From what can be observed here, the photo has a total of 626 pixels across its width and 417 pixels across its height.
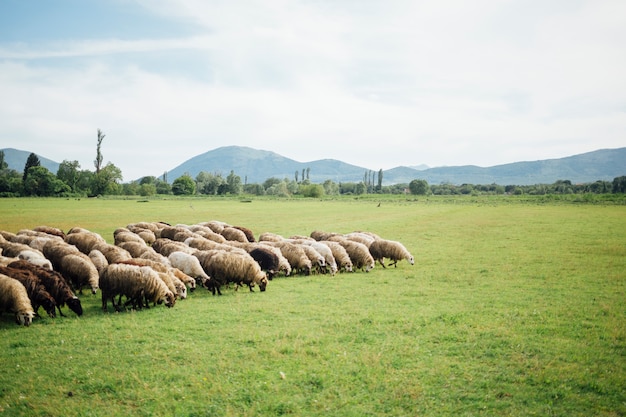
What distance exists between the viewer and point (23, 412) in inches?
235

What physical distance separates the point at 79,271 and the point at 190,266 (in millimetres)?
3502

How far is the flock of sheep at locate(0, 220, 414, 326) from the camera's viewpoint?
10.6m

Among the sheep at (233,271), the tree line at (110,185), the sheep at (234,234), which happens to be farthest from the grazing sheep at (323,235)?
the tree line at (110,185)

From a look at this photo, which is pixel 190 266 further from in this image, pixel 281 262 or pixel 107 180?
pixel 107 180

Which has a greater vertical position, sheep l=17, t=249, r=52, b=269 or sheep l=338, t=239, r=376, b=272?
sheep l=17, t=249, r=52, b=269

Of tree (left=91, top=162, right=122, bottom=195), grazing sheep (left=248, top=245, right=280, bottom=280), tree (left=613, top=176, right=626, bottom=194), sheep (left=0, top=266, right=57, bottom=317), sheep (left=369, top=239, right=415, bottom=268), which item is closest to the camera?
sheep (left=0, top=266, right=57, bottom=317)

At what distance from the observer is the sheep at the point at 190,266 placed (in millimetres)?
13609

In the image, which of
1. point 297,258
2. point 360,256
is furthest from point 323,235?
point 297,258

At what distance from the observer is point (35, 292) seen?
10266mm

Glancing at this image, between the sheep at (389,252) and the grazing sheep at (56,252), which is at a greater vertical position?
the grazing sheep at (56,252)

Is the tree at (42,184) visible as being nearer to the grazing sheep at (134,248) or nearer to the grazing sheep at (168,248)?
the grazing sheep at (134,248)

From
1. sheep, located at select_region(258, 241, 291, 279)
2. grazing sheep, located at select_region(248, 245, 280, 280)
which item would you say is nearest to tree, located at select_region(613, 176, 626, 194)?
sheep, located at select_region(258, 241, 291, 279)

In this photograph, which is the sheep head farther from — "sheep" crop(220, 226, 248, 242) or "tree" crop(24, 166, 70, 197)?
"tree" crop(24, 166, 70, 197)

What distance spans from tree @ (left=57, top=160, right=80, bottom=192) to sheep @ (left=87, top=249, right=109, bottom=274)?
114m
